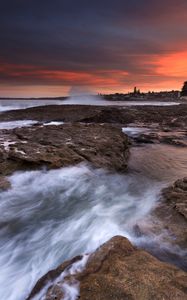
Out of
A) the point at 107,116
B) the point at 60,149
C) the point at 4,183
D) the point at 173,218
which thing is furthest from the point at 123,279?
the point at 107,116

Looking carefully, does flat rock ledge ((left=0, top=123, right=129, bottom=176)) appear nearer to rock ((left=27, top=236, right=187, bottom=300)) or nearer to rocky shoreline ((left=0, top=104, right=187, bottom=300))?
rocky shoreline ((left=0, top=104, right=187, bottom=300))

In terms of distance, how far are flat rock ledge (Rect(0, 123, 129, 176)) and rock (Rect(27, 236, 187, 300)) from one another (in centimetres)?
420

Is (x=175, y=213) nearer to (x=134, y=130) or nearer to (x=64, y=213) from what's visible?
(x=64, y=213)

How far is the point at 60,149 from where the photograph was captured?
8055mm

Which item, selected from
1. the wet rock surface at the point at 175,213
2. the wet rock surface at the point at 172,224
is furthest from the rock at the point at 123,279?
the wet rock surface at the point at 175,213

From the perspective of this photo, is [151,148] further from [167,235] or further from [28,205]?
[167,235]

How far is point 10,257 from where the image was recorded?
4.51 metres

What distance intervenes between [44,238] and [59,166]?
9.25ft

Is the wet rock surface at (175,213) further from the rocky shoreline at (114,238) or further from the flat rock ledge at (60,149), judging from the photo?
the flat rock ledge at (60,149)

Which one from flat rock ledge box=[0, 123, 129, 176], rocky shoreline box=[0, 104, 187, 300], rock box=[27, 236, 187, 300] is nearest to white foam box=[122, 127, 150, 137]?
rocky shoreline box=[0, 104, 187, 300]

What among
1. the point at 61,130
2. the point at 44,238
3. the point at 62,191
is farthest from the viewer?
the point at 61,130

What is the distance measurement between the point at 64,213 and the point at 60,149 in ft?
8.74

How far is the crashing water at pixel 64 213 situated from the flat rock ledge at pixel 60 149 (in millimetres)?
302

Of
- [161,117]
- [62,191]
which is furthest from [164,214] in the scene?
[161,117]
